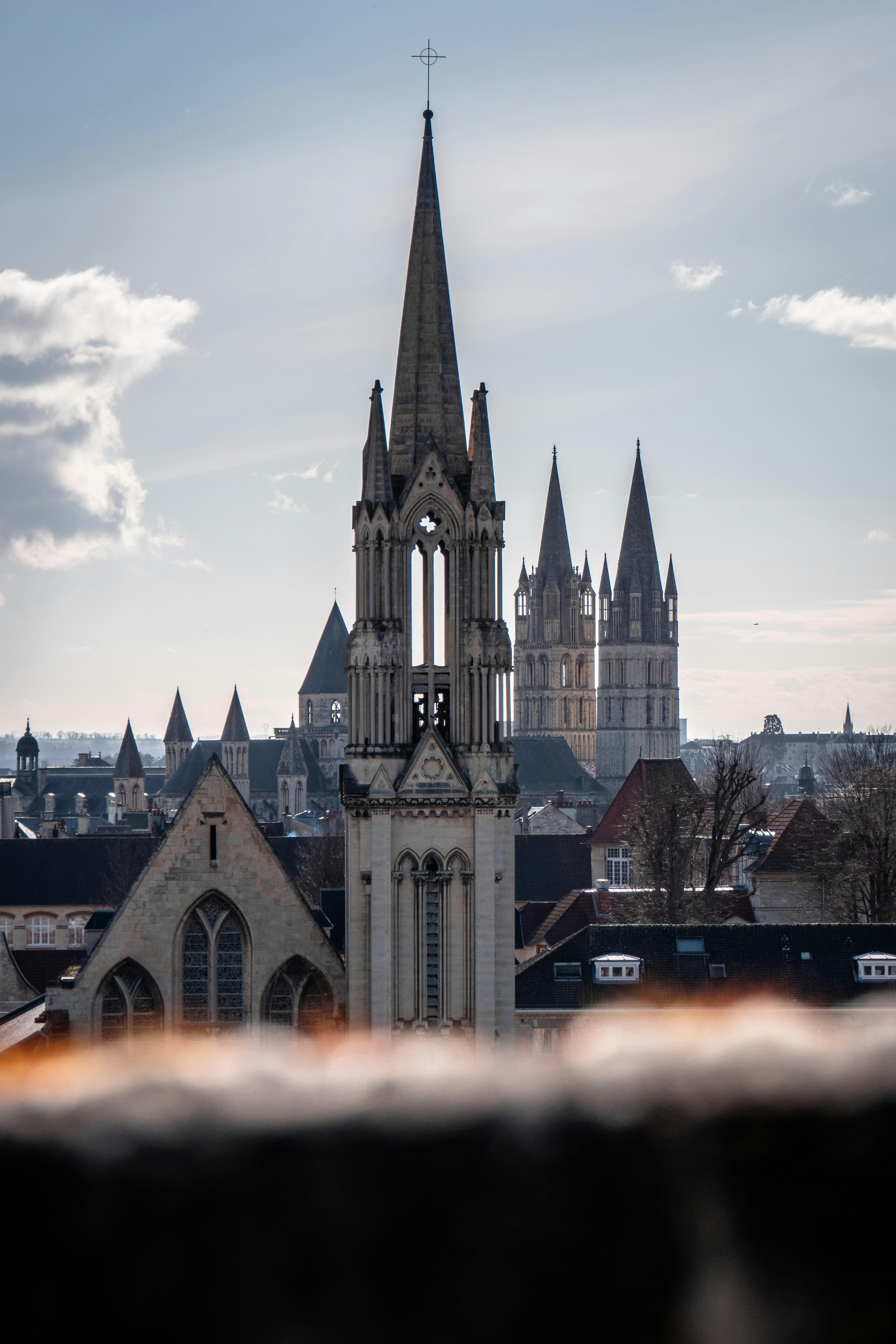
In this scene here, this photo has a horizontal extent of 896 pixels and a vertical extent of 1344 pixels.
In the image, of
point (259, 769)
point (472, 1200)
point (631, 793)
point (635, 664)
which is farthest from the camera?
point (635, 664)

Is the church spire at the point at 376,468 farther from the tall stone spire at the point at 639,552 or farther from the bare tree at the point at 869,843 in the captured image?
the tall stone spire at the point at 639,552

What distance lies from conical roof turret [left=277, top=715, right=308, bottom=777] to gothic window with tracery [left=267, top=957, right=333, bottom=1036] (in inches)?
5747

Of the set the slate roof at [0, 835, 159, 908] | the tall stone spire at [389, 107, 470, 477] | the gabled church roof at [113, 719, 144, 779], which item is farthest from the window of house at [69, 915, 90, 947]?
the gabled church roof at [113, 719, 144, 779]

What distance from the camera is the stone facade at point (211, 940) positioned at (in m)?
28.1

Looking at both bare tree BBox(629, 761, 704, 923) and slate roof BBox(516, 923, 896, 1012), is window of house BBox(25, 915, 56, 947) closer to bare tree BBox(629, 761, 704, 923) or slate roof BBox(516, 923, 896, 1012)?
bare tree BBox(629, 761, 704, 923)

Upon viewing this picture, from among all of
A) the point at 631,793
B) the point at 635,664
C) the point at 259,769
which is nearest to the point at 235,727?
the point at 259,769

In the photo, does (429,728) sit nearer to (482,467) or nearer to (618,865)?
(482,467)

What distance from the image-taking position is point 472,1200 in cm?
358

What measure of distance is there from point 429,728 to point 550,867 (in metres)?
54.2

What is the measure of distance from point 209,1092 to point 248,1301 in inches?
19.7

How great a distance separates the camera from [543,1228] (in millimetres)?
3568

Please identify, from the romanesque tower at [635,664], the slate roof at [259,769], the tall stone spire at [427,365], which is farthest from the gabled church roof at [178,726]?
the tall stone spire at [427,365]

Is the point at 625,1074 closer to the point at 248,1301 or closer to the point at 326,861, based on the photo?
the point at 248,1301

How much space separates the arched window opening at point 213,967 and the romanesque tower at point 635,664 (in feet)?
542
